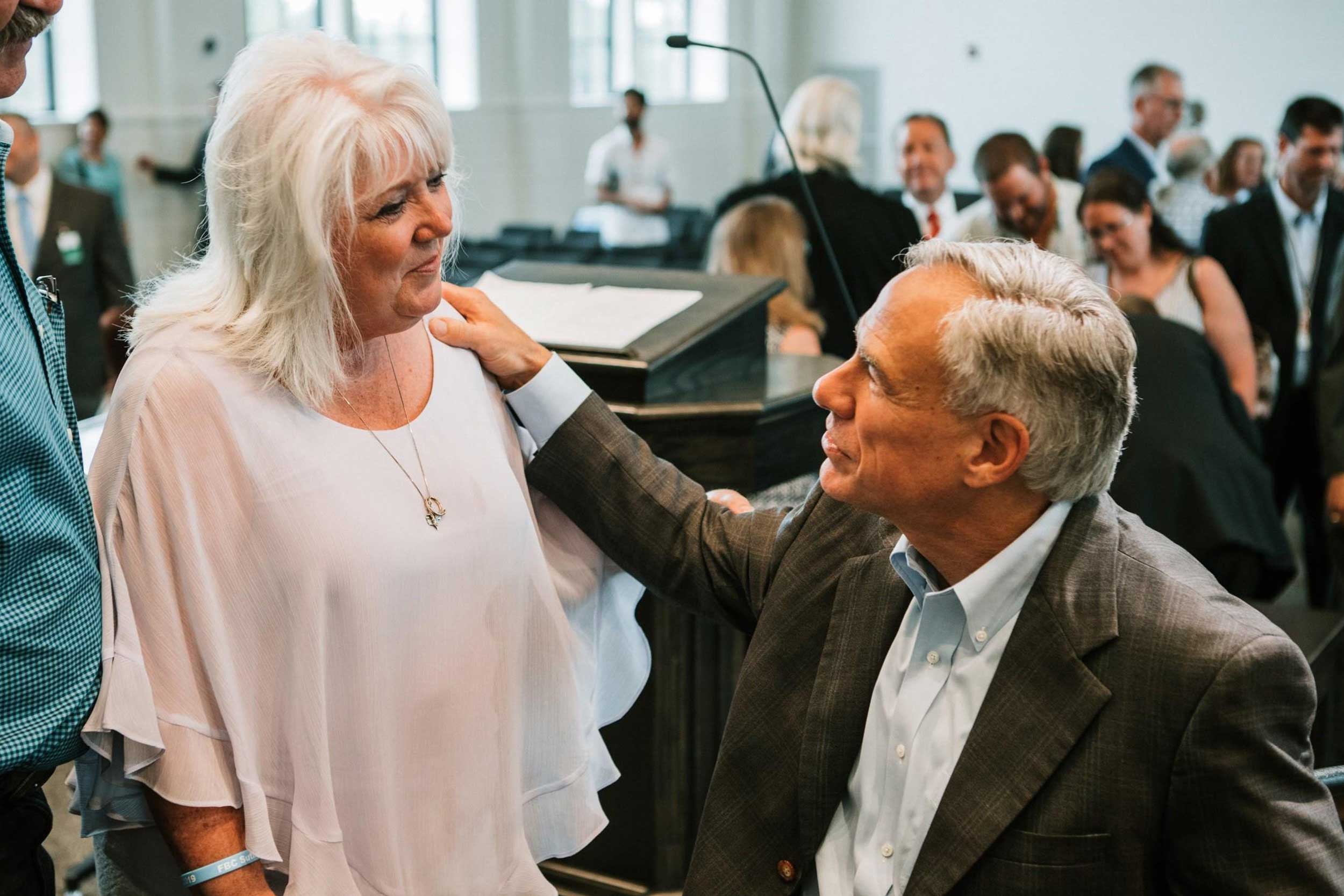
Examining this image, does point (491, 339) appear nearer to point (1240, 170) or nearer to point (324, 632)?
point (324, 632)

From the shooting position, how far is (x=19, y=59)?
1458mm

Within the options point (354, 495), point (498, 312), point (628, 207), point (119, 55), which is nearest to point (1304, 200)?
point (498, 312)

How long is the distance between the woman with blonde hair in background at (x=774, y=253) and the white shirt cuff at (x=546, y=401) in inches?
77.2

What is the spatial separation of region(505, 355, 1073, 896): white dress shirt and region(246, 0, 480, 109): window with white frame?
39.7 feet

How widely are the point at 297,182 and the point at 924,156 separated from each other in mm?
4282

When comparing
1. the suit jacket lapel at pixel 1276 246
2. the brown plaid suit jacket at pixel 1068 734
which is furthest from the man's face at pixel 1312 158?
the brown plaid suit jacket at pixel 1068 734

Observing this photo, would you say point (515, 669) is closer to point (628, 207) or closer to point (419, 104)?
point (419, 104)

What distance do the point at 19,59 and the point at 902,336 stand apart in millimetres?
983

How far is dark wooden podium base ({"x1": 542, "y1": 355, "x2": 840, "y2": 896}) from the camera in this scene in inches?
94.4

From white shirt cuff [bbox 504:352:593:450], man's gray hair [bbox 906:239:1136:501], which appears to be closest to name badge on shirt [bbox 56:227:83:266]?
white shirt cuff [bbox 504:352:593:450]

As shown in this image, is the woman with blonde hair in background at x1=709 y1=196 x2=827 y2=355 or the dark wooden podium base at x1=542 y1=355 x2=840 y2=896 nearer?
the dark wooden podium base at x1=542 y1=355 x2=840 y2=896

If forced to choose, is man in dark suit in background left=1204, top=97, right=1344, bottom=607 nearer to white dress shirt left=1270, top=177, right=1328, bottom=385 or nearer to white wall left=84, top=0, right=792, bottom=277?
white dress shirt left=1270, top=177, right=1328, bottom=385

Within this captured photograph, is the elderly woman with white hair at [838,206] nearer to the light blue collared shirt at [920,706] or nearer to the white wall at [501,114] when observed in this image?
the light blue collared shirt at [920,706]

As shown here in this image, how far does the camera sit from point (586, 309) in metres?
2.42
